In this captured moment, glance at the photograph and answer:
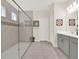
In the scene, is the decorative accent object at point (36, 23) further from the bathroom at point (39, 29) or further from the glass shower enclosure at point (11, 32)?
the glass shower enclosure at point (11, 32)

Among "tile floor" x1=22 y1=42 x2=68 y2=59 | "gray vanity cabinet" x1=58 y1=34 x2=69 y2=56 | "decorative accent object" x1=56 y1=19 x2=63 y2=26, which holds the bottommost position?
"tile floor" x1=22 y1=42 x2=68 y2=59

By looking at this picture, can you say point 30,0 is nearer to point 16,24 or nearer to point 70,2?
point 70,2

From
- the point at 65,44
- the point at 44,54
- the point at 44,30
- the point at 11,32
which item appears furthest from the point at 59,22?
A: the point at 11,32

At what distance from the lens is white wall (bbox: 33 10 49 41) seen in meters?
11.0

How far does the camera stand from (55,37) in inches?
308

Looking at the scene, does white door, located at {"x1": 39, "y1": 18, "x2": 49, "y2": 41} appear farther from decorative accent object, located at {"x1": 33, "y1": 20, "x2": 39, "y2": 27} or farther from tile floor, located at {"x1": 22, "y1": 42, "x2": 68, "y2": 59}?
tile floor, located at {"x1": 22, "y1": 42, "x2": 68, "y2": 59}

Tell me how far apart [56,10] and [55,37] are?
1679mm

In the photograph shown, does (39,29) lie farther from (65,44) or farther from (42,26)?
(65,44)

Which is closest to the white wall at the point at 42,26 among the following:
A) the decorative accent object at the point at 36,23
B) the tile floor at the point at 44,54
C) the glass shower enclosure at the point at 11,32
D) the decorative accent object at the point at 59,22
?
the decorative accent object at the point at 36,23

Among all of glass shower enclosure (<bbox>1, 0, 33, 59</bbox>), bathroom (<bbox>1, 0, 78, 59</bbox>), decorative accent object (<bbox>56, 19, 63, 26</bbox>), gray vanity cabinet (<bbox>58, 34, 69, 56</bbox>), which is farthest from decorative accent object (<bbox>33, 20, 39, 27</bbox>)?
glass shower enclosure (<bbox>1, 0, 33, 59</bbox>)

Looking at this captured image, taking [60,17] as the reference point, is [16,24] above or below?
below

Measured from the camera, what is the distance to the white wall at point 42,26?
36.1ft

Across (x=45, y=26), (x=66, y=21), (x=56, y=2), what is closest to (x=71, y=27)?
(x=66, y=21)

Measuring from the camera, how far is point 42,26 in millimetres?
11117
